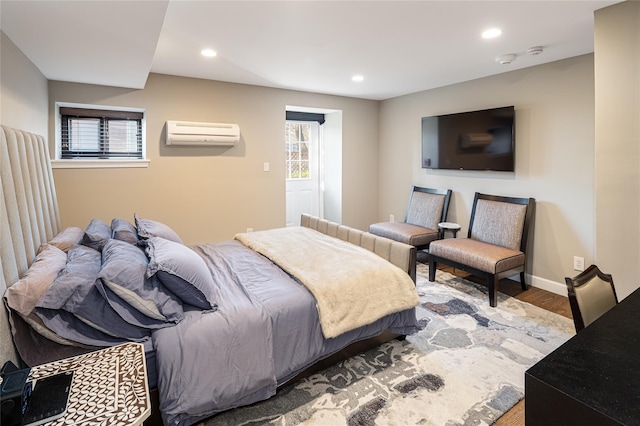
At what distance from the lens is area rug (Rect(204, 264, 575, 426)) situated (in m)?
1.91

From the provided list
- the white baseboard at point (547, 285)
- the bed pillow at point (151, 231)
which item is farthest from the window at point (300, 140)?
Result: the white baseboard at point (547, 285)

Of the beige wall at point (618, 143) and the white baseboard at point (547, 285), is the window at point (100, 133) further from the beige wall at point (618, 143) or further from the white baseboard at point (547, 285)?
the white baseboard at point (547, 285)

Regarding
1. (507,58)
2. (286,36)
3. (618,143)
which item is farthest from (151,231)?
(507,58)

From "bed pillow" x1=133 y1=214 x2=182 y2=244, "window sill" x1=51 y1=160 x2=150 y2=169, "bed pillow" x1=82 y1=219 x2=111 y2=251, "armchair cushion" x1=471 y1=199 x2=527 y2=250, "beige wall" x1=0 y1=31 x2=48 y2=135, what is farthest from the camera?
"armchair cushion" x1=471 y1=199 x2=527 y2=250

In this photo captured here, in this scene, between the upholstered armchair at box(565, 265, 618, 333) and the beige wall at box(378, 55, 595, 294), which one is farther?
the beige wall at box(378, 55, 595, 294)

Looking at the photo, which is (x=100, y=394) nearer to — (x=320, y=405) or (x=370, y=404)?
(x=320, y=405)

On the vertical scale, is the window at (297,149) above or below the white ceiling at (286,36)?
below

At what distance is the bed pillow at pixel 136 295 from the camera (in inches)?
66.2

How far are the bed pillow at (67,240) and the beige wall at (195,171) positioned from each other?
1260mm

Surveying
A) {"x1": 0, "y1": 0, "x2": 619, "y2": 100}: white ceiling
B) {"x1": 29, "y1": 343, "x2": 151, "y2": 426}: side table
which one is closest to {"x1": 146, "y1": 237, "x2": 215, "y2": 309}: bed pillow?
{"x1": 29, "y1": 343, "x2": 151, "y2": 426}: side table

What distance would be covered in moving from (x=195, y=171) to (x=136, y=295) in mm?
2770

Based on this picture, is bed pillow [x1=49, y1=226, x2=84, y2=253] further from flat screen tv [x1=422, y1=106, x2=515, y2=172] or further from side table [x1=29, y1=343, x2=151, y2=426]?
flat screen tv [x1=422, y1=106, x2=515, y2=172]

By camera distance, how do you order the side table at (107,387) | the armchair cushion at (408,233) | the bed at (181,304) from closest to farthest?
1. the side table at (107,387)
2. the bed at (181,304)
3. the armchair cushion at (408,233)

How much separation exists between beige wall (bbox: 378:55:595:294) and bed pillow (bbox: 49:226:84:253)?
421 cm
